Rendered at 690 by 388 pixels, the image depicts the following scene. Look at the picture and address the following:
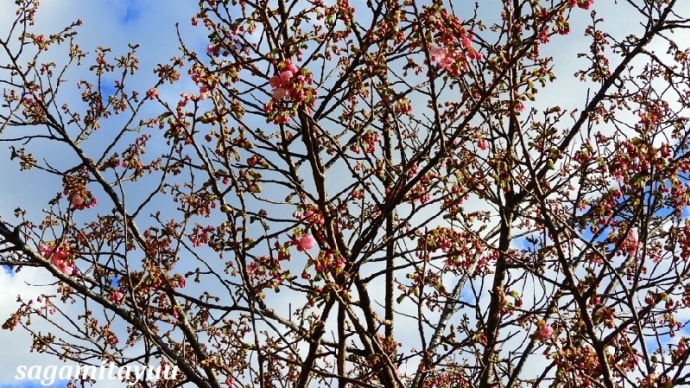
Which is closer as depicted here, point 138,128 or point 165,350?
point 165,350

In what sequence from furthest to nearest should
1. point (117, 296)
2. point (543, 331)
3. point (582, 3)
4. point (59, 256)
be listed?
point (117, 296) < point (59, 256) < point (582, 3) < point (543, 331)

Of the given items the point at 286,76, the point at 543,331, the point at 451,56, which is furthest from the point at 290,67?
the point at 543,331

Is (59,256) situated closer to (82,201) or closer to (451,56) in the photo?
(82,201)

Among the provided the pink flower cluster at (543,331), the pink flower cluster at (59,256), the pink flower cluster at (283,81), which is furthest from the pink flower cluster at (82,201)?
the pink flower cluster at (543,331)

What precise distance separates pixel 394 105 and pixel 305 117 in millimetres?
844

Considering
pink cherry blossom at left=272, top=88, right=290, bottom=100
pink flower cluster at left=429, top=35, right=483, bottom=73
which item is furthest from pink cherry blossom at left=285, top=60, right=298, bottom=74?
pink flower cluster at left=429, top=35, right=483, bottom=73

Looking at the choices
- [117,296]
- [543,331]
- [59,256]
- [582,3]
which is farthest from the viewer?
[117,296]

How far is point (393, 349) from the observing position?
5387mm

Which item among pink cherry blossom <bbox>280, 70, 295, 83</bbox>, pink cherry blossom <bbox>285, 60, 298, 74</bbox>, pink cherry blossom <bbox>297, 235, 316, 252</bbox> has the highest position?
pink cherry blossom <bbox>285, 60, 298, 74</bbox>

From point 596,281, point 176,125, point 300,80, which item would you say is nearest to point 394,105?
point 300,80

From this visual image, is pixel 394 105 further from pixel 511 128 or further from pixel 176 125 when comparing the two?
pixel 511 128

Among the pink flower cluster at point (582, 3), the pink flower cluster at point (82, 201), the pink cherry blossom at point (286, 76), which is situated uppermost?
the pink flower cluster at point (582, 3)

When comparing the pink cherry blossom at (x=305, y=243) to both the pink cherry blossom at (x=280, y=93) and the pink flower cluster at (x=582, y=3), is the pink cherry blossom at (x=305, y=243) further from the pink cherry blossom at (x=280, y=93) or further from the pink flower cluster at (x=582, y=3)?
the pink flower cluster at (x=582, y=3)

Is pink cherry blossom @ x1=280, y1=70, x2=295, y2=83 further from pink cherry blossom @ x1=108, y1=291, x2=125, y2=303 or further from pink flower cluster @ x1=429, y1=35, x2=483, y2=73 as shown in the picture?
pink cherry blossom @ x1=108, y1=291, x2=125, y2=303
